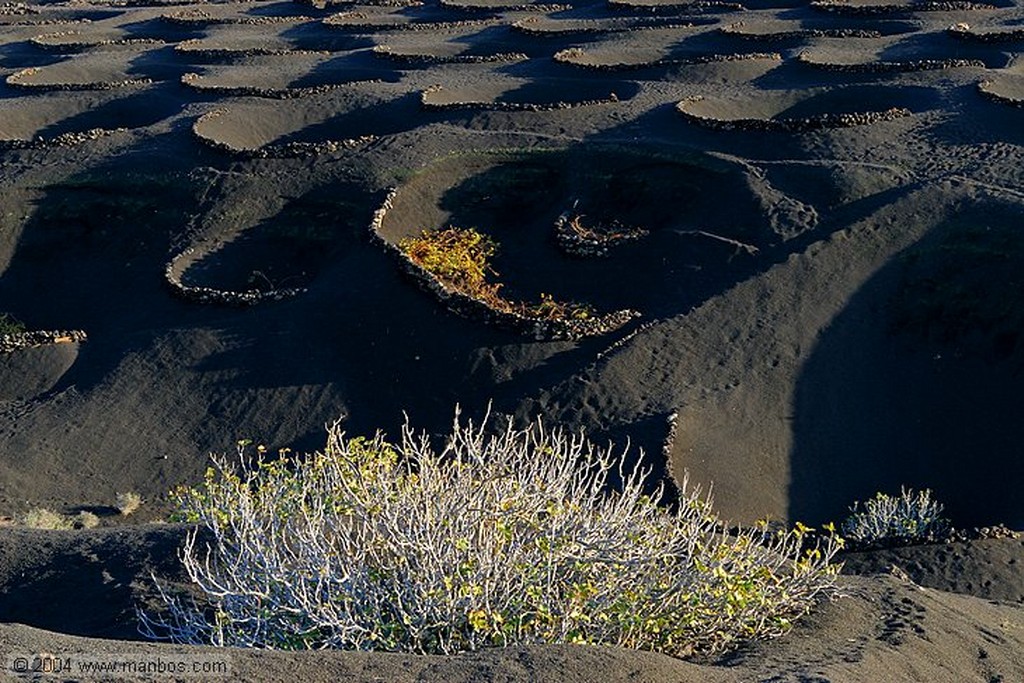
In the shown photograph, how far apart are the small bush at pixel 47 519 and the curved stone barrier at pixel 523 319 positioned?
6642 millimetres

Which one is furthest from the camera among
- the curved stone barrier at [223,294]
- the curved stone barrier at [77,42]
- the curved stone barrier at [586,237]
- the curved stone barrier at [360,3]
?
the curved stone barrier at [360,3]

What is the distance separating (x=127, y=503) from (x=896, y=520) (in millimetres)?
10321

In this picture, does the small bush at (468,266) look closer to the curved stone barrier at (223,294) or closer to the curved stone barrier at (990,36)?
the curved stone barrier at (223,294)

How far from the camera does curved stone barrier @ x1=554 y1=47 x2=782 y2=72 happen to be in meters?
31.3

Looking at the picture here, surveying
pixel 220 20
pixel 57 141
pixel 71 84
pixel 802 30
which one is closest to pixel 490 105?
pixel 57 141

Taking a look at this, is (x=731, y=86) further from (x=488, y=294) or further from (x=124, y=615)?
(x=124, y=615)

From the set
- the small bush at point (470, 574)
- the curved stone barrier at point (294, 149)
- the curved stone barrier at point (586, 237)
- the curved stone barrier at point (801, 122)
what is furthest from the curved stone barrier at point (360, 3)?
the small bush at point (470, 574)

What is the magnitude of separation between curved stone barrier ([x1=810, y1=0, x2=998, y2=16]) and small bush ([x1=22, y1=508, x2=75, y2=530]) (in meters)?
28.8

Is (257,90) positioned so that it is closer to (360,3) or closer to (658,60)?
(658,60)

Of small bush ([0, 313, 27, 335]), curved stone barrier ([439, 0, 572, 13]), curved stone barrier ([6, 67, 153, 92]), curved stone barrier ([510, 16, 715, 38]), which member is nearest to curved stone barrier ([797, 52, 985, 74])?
curved stone barrier ([510, 16, 715, 38])

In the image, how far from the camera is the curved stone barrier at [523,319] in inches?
757

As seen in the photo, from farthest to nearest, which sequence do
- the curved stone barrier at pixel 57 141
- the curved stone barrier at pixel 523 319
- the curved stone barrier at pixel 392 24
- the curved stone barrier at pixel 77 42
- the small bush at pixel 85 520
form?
the curved stone barrier at pixel 392 24 < the curved stone barrier at pixel 77 42 < the curved stone barrier at pixel 57 141 < the curved stone barrier at pixel 523 319 < the small bush at pixel 85 520

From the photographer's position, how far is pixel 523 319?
1928cm

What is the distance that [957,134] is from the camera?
24297 mm
